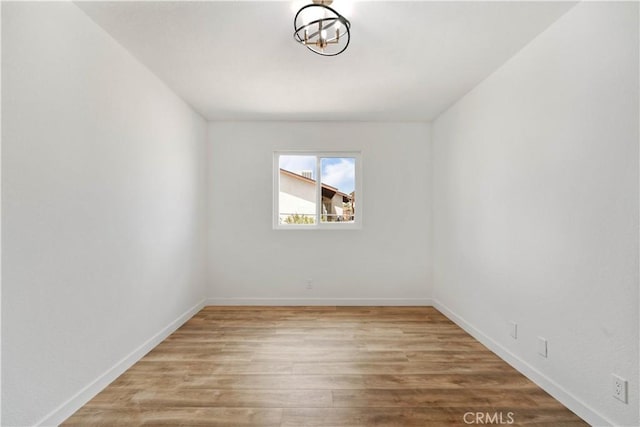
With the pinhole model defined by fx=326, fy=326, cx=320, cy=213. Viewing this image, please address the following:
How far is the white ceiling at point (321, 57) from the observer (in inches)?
78.9

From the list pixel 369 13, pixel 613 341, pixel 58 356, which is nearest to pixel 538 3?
pixel 369 13

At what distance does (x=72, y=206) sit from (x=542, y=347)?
3.20 meters

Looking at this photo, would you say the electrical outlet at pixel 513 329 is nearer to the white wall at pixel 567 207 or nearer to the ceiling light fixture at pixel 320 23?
the white wall at pixel 567 207

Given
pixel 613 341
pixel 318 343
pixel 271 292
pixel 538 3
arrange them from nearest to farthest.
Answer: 1. pixel 613 341
2. pixel 538 3
3. pixel 318 343
4. pixel 271 292

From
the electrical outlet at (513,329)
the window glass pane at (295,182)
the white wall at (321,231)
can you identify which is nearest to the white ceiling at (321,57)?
the white wall at (321,231)

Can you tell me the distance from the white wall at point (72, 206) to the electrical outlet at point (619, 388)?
3052 mm

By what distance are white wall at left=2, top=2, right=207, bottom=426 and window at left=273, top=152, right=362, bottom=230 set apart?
1.73m

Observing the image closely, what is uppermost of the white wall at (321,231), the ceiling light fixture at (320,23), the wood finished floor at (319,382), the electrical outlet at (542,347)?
the ceiling light fixture at (320,23)

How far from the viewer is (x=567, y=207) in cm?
204

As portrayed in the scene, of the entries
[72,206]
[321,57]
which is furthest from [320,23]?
[72,206]

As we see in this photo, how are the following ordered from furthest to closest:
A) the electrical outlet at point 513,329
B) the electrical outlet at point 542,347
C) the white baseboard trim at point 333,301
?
the white baseboard trim at point 333,301 < the electrical outlet at point 513,329 < the electrical outlet at point 542,347

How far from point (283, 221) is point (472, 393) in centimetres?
298

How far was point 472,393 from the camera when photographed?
→ 2189 millimetres

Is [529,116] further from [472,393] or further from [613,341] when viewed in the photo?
[472,393]
